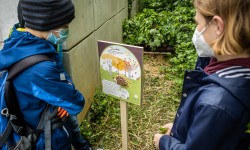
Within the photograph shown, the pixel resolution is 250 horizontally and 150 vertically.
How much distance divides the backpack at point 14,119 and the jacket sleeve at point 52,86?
0.07m

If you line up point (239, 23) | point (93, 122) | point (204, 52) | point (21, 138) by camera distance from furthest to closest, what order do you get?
1. point (93, 122)
2. point (21, 138)
3. point (204, 52)
4. point (239, 23)

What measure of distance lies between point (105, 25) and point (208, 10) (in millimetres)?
3111

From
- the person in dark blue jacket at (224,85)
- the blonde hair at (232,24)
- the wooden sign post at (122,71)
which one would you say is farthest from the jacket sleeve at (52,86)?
the blonde hair at (232,24)

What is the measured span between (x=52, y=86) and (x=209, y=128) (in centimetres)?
111

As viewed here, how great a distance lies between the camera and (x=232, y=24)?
111 centimetres

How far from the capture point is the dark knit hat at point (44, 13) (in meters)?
1.69

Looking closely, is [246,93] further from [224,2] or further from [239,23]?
[224,2]

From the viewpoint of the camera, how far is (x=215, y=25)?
4.04ft

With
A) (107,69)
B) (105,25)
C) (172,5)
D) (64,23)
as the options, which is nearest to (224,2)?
(64,23)

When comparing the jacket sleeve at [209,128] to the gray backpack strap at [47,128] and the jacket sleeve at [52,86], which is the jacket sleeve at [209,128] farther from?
the gray backpack strap at [47,128]

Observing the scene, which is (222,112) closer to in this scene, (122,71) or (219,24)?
(219,24)

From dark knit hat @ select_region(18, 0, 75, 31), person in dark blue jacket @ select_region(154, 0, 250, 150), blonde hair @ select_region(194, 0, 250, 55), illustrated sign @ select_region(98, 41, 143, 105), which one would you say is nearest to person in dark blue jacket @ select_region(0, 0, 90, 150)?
dark knit hat @ select_region(18, 0, 75, 31)

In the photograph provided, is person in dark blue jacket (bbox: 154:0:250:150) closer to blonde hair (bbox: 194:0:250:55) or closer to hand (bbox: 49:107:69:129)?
blonde hair (bbox: 194:0:250:55)

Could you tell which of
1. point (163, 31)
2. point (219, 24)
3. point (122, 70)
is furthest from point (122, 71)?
point (163, 31)
